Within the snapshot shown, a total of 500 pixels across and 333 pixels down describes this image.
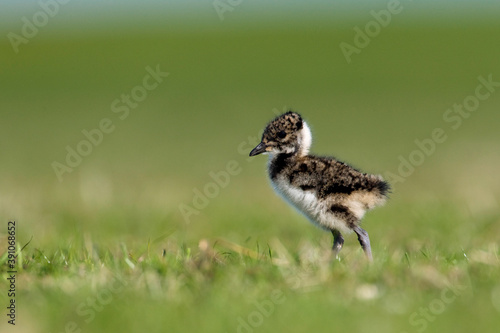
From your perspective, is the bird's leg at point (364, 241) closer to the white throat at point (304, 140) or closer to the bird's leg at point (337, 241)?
the bird's leg at point (337, 241)

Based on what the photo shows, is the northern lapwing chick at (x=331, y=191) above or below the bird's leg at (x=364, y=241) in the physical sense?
above

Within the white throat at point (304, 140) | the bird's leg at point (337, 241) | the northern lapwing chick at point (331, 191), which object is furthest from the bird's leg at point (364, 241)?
the white throat at point (304, 140)

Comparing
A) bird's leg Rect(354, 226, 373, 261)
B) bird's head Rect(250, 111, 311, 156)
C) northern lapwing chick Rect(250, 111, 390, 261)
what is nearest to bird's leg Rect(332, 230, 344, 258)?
northern lapwing chick Rect(250, 111, 390, 261)

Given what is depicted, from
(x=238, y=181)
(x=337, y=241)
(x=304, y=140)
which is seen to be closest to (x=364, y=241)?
(x=337, y=241)

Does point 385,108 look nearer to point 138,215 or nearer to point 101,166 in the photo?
point 101,166

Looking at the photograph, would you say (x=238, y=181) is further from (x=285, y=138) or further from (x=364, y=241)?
(x=364, y=241)
